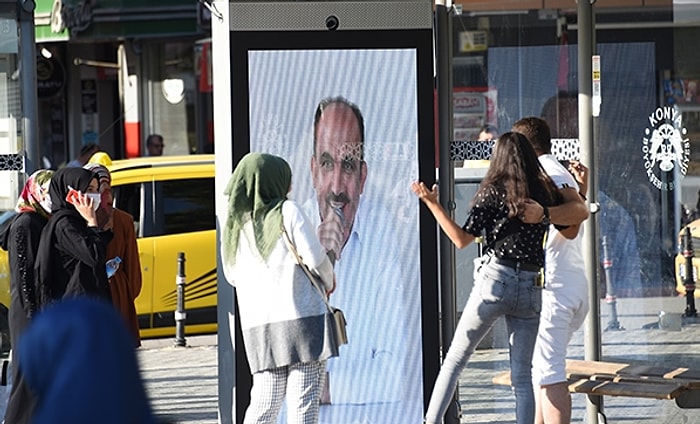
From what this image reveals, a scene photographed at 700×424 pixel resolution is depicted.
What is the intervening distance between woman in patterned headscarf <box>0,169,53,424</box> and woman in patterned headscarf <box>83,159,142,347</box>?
40cm

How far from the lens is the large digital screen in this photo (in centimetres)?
732

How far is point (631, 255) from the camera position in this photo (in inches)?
320

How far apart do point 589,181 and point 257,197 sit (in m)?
2.39

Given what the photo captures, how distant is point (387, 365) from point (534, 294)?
97 cm

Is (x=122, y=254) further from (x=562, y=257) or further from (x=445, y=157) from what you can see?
(x=562, y=257)

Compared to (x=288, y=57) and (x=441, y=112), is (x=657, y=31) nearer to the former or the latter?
(x=441, y=112)

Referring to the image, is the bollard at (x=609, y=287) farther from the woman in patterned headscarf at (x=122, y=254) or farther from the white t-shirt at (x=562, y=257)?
the woman in patterned headscarf at (x=122, y=254)

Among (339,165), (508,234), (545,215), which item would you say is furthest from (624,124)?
(339,165)

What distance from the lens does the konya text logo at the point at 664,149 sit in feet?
26.5

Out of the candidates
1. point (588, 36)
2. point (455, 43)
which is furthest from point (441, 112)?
point (588, 36)

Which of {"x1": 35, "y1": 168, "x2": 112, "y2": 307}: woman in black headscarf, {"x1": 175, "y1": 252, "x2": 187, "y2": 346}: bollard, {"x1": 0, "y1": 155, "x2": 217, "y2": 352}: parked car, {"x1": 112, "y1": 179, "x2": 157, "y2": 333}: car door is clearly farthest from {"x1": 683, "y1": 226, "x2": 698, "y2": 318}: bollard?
{"x1": 112, "y1": 179, "x2": 157, "y2": 333}: car door

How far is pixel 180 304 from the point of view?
13070mm

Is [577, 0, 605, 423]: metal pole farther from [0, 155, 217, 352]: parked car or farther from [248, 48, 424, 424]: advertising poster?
[0, 155, 217, 352]: parked car

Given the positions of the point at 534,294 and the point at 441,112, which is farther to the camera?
the point at 441,112
